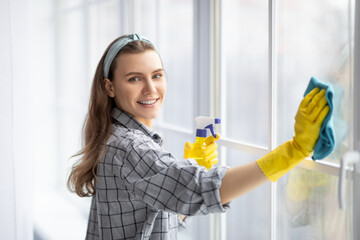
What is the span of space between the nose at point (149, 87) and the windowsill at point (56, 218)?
1085 millimetres

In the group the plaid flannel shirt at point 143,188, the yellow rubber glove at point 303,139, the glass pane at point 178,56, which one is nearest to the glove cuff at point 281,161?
the yellow rubber glove at point 303,139

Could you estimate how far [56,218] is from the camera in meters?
1.98

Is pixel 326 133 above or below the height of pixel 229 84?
below

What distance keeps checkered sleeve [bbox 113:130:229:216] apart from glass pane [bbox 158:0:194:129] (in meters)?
0.81

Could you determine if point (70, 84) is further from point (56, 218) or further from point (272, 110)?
point (272, 110)

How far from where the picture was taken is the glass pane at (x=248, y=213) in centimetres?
131

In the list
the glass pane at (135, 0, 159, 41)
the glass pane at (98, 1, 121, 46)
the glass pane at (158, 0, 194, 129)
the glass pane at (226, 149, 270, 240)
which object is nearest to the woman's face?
the glass pane at (226, 149, 270, 240)

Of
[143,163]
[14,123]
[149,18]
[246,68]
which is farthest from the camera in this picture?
[149,18]

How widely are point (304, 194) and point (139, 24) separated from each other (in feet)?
4.36

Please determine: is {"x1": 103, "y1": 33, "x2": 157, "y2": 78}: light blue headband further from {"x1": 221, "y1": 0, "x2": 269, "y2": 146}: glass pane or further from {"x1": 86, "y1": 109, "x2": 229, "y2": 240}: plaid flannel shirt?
{"x1": 221, "y1": 0, "x2": 269, "y2": 146}: glass pane

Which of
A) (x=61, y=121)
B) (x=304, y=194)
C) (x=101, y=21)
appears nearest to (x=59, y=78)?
(x=61, y=121)

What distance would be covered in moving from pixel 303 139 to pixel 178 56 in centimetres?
109

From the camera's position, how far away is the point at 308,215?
1.07 meters

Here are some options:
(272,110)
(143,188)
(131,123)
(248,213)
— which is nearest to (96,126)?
(131,123)
